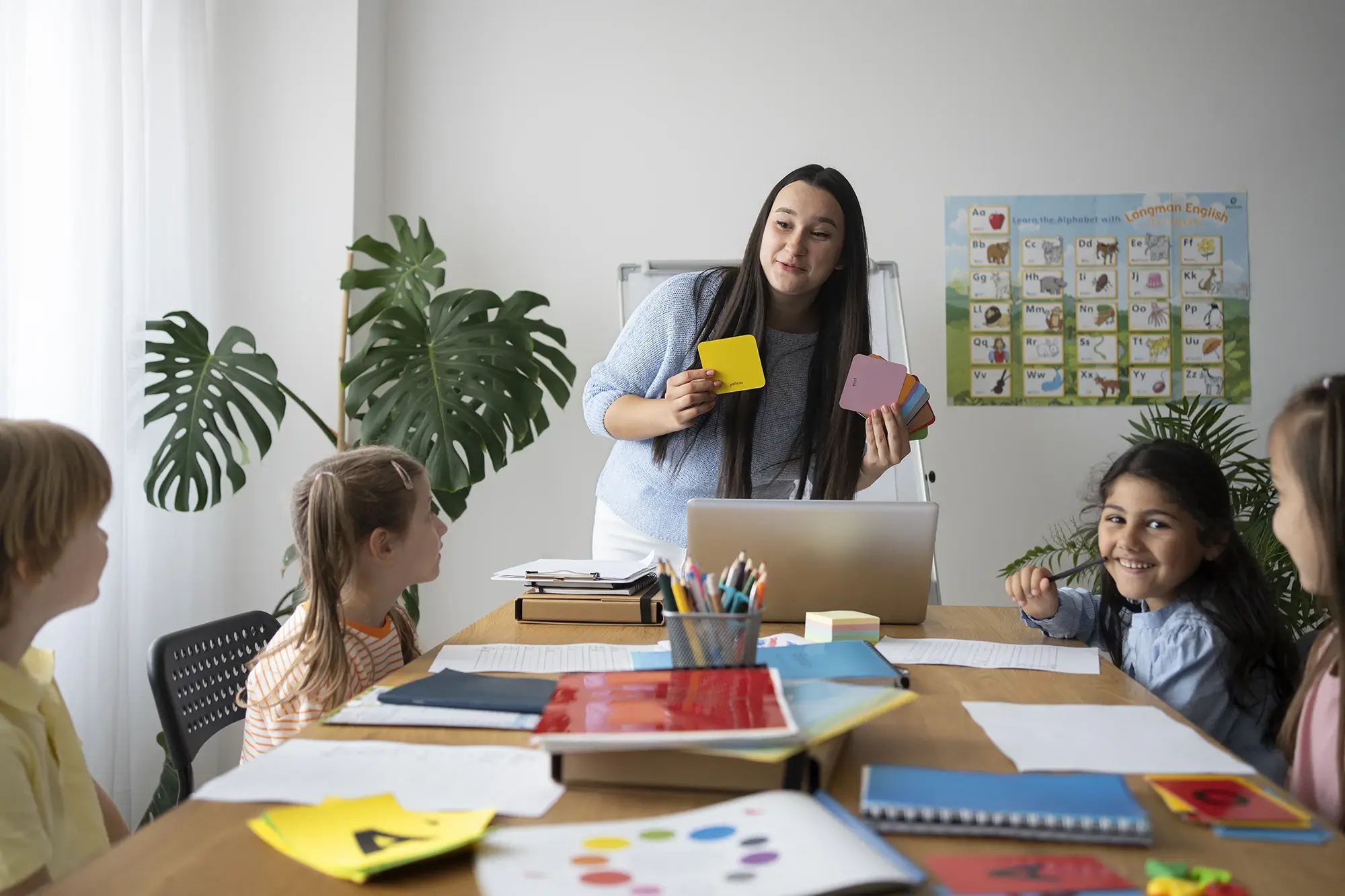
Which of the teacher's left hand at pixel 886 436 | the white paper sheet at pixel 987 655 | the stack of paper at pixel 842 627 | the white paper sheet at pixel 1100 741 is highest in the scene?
the teacher's left hand at pixel 886 436

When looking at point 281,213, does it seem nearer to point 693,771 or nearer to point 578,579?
point 578,579

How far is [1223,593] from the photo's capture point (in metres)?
1.51

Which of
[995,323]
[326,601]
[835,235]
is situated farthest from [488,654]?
[995,323]

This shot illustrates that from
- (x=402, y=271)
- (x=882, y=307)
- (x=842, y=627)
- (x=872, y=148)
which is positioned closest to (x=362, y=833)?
(x=842, y=627)

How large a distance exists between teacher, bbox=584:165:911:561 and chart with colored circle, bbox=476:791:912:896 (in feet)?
3.99

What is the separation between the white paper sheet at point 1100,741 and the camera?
0.91 meters

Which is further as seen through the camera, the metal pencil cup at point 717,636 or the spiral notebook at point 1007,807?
the metal pencil cup at point 717,636

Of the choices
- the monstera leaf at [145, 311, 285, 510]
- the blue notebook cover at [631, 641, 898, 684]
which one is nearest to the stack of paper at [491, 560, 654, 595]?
the blue notebook cover at [631, 641, 898, 684]

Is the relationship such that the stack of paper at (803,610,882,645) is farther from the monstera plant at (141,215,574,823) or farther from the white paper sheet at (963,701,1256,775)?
the monstera plant at (141,215,574,823)

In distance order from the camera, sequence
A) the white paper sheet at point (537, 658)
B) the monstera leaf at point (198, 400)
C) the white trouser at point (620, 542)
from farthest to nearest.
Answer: the monstera leaf at point (198, 400) → the white trouser at point (620, 542) → the white paper sheet at point (537, 658)

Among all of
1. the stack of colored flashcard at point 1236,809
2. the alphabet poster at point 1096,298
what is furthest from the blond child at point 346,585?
the alphabet poster at point 1096,298

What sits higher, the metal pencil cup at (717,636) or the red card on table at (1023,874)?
the metal pencil cup at (717,636)

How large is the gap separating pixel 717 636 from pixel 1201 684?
663 millimetres

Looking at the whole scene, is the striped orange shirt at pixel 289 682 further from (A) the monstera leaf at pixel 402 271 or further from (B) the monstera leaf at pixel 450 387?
(A) the monstera leaf at pixel 402 271
